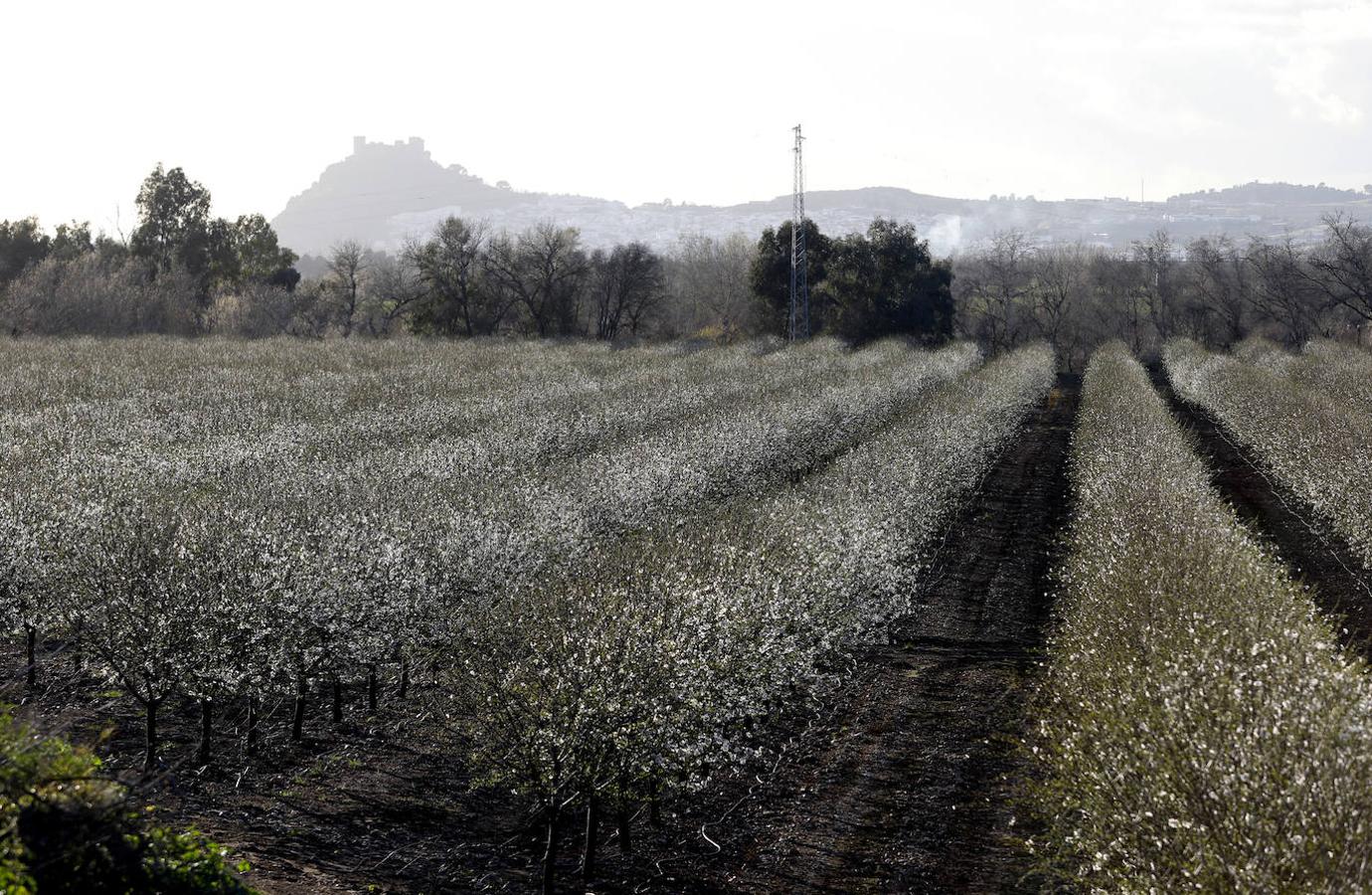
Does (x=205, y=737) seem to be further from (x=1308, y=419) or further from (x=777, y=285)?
(x=777, y=285)

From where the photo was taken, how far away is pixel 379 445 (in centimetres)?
3834

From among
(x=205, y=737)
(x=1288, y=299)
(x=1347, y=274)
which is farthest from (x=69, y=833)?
(x=1288, y=299)

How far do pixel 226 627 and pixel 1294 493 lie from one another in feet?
130

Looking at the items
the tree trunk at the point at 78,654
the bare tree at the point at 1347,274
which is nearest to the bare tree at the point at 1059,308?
the bare tree at the point at 1347,274

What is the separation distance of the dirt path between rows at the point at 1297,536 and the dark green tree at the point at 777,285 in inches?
1840

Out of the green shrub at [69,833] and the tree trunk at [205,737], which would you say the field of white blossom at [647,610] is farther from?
the green shrub at [69,833]

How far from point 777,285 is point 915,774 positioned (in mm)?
85547

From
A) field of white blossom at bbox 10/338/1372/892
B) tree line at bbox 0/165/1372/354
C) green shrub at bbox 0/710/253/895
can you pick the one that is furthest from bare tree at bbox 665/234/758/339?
green shrub at bbox 0/710/253/895

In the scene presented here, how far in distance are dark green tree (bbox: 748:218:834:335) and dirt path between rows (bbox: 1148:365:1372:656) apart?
4673 centimetres

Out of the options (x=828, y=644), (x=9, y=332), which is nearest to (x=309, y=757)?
(x=828, y=644)

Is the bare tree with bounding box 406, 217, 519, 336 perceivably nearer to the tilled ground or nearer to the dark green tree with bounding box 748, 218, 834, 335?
the dark green tree with bounding box 748, 218, 834, 335

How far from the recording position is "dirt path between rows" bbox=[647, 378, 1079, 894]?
16562mm

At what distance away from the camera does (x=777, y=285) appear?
10262 cm

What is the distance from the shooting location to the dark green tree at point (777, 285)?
4031 inches
